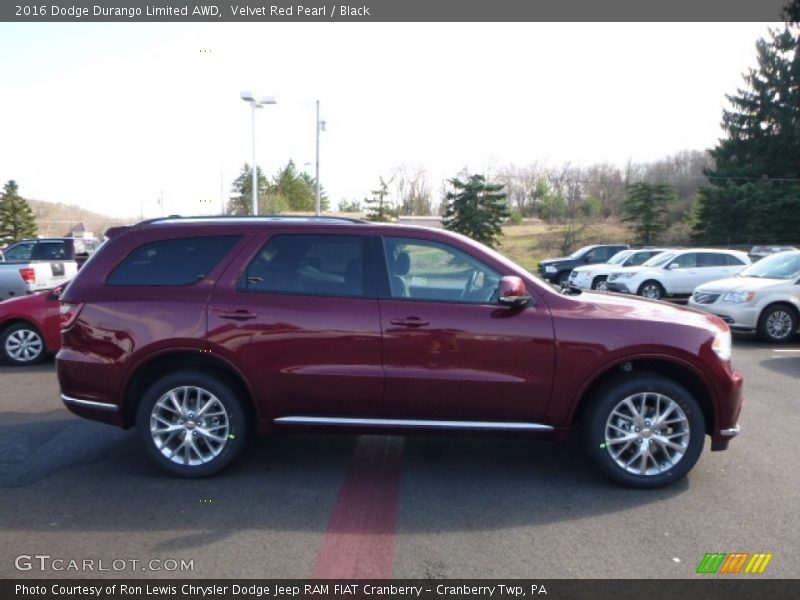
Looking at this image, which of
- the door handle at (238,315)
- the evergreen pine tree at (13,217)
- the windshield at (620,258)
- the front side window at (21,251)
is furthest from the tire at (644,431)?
the evergreen pine tree at (13,217)

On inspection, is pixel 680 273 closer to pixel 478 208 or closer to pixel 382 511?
pixel 382 511

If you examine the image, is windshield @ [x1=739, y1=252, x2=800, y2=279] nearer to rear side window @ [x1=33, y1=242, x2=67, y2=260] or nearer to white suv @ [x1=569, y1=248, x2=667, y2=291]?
white suv @ [x1=569, y1=248, x2=667, y2=291]

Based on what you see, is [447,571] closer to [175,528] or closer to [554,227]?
[175,528]

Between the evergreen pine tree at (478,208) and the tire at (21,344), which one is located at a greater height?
the evergreen pine tree at (478,208)

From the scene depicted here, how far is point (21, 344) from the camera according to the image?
9.46 meters

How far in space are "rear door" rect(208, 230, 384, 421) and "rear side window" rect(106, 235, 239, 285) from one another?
0.77 ft

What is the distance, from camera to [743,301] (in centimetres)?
1167

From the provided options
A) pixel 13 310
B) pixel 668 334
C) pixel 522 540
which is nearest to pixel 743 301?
pixel 668 334

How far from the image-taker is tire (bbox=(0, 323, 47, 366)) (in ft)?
31.0

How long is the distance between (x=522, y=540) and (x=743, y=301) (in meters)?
9.35

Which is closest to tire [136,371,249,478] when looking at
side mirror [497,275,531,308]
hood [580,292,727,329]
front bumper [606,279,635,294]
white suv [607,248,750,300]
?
side mirror [497,275,531,308]

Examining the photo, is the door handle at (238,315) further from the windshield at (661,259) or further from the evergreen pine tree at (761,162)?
the evergreen pine tree at (761,162)

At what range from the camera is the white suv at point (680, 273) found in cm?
1948

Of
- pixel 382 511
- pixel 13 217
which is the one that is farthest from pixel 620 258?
pixel 13 217
